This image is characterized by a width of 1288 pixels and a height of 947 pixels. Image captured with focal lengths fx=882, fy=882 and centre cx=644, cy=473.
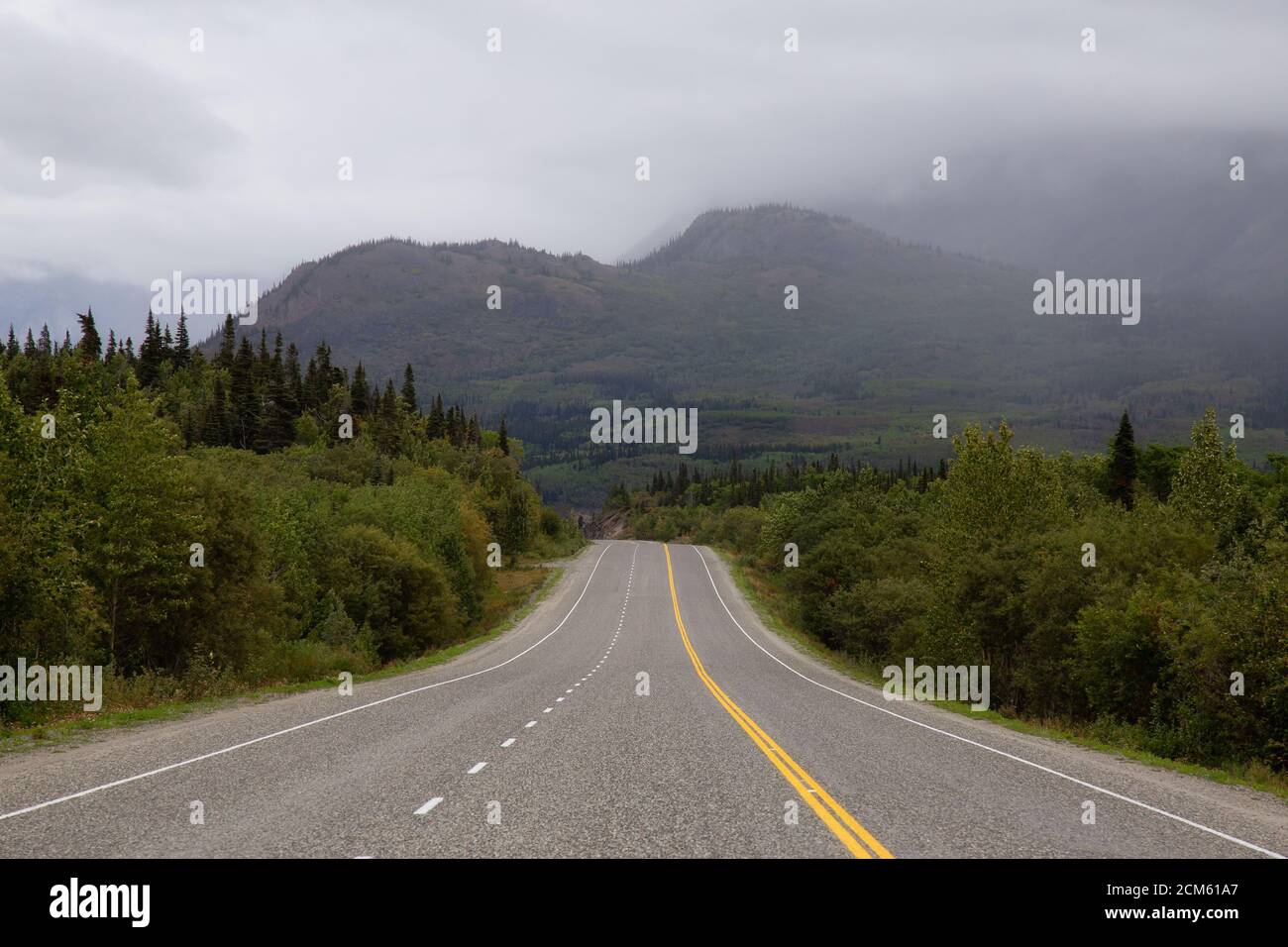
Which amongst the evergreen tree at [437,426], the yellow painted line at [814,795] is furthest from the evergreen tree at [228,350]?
the yellow painted line at [814,795]

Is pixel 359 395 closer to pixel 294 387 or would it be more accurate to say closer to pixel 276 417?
pixel 294 387

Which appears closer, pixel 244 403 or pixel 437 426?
pixel 244 403

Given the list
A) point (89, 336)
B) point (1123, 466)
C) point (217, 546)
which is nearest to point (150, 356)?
point (89, 336)

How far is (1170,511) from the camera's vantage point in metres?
42.5

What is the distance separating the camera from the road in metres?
8.01

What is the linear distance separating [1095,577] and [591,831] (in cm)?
2691

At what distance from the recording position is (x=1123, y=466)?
87938 mm

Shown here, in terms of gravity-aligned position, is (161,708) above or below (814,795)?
below

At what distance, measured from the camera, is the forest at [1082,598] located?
19.8 metres

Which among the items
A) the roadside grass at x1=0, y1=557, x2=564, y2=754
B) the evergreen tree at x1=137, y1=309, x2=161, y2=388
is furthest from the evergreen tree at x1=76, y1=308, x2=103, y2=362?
the roadside grass at x1=0, y1=557, x2=564, y2=754

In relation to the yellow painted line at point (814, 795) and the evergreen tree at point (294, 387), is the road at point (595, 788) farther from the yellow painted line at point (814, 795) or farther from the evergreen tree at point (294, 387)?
the evergreen tree at point (294, 387)

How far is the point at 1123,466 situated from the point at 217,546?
8531cm
